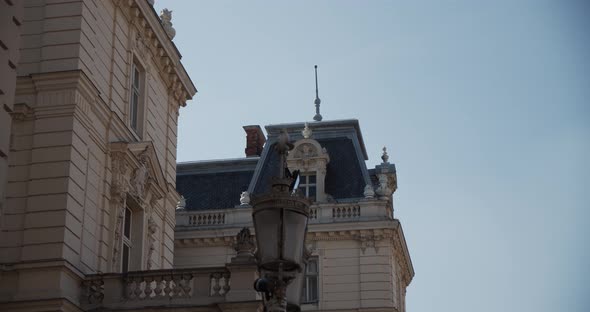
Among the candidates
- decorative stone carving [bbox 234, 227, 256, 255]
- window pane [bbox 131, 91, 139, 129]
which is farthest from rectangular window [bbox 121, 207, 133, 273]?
decorative stone carving [bbox 234, 227, 256, 255]

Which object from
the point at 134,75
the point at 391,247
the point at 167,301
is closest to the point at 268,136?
the point at 391,247

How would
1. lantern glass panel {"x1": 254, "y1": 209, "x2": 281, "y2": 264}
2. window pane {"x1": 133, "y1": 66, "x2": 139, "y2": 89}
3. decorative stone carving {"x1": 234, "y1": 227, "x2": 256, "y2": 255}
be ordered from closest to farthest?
1. lantern glass panel {"x1": 254, "y1": 209, "x2": 281, "y2": 264}
2. decorative stone carving {"x1": 234, "y1": 227, "x2": 256, "y2": 255}
3. window pane {"x1": 133, "y1": 66, "x2": 139, "y2": 89}

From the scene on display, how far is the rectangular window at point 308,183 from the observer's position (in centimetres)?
3741

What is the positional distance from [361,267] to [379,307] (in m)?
1.43

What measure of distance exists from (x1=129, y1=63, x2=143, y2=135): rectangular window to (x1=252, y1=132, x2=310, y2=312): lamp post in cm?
1281

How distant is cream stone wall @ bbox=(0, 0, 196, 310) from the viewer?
19.7 m

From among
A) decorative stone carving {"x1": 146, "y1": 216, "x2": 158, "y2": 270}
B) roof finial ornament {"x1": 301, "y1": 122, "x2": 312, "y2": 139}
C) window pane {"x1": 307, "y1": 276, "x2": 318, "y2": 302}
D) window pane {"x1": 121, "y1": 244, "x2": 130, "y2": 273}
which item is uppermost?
roof finial ornament {"x1": 301, "y1": 122, "x2": 312, "y2": 139}

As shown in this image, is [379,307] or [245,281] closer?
[245,281]

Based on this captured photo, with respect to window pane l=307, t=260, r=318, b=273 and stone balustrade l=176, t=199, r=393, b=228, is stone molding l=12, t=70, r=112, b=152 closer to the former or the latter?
stone balustrade l=176, t=199, r=393, b=228

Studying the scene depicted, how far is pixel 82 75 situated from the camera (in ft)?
68.1

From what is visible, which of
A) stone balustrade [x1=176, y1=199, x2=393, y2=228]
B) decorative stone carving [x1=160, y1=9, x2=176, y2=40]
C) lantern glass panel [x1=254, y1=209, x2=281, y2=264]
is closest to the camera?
lantern glass panel [x1=254, y1=209, x2=281, y2=264]

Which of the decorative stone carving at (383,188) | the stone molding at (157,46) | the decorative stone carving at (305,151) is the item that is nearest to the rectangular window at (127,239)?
the stone molding at (157,46)

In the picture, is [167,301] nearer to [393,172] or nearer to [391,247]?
[391,247]

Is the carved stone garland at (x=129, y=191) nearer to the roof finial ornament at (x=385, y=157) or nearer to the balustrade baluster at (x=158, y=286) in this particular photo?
the balustrade baluster at (x=158, y=286)
